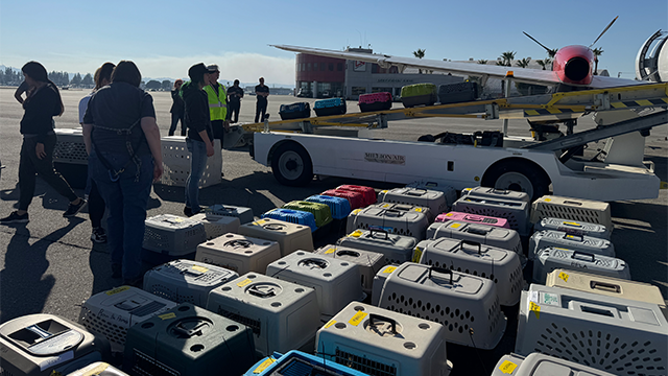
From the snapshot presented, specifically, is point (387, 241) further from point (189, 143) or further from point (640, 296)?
point (189, 143)

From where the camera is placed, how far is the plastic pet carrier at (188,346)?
2105 millimetres

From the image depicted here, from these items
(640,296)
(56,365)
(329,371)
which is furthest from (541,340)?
(56,365)

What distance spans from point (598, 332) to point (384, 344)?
1146 millimetres

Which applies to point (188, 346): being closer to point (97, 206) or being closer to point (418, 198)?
point (97, 206)

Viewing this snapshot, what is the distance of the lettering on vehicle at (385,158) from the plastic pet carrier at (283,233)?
3.28 m

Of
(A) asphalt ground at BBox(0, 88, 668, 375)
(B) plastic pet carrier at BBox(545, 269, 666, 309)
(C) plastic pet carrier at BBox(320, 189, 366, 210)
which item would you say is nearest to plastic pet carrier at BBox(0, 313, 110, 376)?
(A) asphalt ground at BBox(0, 88, 668, 375)

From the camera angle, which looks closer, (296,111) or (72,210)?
(72,210)

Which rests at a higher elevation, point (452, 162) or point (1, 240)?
point (452, 162)

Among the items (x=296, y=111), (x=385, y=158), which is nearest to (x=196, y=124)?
(x=385, y=158)

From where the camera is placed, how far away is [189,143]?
5.84 m

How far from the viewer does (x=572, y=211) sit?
4.90m

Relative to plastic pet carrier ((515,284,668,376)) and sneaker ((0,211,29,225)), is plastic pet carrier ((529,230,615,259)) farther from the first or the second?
sneaker ((0,211,29,225))

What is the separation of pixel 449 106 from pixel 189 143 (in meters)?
3.99

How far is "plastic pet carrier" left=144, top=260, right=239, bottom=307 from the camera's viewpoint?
2.93 metres
